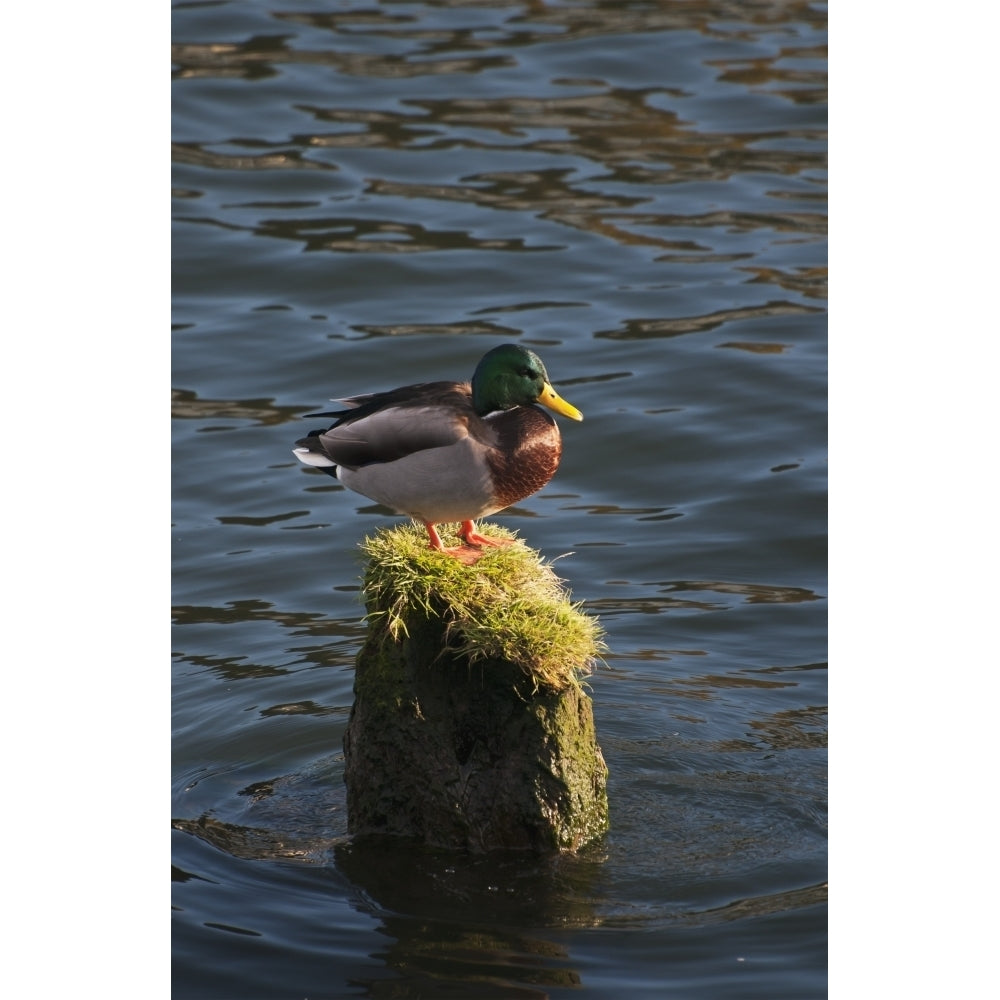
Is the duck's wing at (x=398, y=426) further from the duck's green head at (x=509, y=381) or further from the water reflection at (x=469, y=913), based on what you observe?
the water reflection at (x=469, y=913)

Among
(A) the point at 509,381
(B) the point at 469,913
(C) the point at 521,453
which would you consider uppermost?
(A) the point at 509,381

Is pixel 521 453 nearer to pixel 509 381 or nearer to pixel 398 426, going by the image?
pixel 509 381

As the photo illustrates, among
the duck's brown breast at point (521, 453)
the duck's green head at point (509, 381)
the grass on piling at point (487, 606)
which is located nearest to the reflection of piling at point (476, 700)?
the grass on piling at point (487, 606)

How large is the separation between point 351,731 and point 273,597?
2885 millimetres

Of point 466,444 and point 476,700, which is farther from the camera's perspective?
point 476,700

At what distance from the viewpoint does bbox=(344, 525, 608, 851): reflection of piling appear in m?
5.70

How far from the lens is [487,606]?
5.69m

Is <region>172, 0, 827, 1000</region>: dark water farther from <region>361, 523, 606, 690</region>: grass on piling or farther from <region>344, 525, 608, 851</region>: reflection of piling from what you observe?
<region>361, 523, 606, 690</region>: grass on piling

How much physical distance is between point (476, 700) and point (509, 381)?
1.13 meters

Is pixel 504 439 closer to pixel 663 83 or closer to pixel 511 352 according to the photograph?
pixel 511 352

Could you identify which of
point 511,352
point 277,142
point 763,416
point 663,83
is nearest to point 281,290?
point 277,142

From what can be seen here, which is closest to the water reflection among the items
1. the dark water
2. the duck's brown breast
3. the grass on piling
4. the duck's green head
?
the dark water

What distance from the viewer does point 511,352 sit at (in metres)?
5.71

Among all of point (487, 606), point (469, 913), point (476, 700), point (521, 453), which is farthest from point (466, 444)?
point (469, 913)
